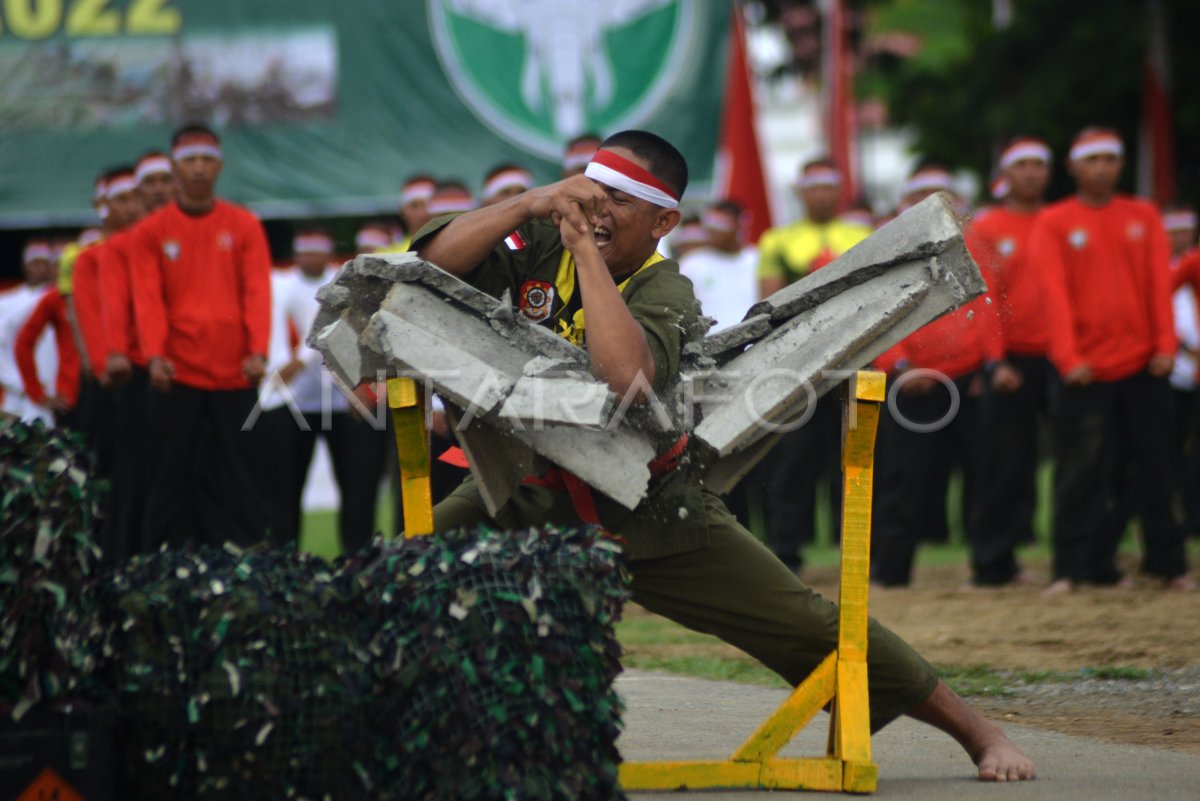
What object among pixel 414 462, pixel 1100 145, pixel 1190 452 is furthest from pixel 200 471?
pixel 1190 452

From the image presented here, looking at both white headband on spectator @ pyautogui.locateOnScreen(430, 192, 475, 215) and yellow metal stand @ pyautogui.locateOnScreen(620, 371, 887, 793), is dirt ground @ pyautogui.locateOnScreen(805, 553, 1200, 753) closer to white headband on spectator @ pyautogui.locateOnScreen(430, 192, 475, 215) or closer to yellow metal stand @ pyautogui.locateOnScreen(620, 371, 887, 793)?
yellow metal stand @ pyautogui.locateOnScreen(620, 371, 887, 793)

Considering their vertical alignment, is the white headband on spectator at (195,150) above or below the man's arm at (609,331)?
above

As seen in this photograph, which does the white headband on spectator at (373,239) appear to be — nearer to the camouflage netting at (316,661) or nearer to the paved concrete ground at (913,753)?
the paved concrete ground at (913,753)

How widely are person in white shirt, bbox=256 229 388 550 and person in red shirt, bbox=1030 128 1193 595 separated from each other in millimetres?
4104

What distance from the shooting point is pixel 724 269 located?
38.5 ft

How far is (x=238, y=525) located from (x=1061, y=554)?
455cm

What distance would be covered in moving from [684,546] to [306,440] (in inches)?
260

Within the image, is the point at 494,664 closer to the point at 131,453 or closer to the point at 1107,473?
the point at 131,453

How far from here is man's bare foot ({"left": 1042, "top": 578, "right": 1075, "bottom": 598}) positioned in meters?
9.20

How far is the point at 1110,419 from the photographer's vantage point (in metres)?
9.34

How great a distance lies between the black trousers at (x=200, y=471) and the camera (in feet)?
28.6

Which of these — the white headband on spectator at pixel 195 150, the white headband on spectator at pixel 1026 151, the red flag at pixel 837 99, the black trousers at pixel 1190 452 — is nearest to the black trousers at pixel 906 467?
the white headband on spectator at pixel 1026 151

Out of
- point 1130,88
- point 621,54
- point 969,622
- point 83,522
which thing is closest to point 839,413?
point 83,522

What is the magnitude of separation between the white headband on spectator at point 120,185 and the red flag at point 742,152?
23.8 ft
